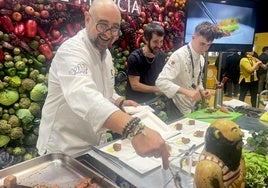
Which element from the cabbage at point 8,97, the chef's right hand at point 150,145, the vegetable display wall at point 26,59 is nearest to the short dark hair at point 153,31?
the vegetable display wall at point 26,59

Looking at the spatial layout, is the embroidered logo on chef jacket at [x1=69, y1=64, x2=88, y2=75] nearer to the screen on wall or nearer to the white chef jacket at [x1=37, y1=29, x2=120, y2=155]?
the white chef jacket at [x1=37, y1=29, x2=120, y2=155]

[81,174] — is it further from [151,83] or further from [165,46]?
[165,46]

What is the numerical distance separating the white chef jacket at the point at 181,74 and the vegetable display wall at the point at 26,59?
1084mm

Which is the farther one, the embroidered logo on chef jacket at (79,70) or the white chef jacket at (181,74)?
the white chef jacket at (181,74)

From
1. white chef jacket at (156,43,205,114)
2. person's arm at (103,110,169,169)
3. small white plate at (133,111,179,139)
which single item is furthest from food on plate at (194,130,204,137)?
white chef jacket at (156,43,205,114)

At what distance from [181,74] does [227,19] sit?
2.45 metres

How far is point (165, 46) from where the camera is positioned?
3.92 meters

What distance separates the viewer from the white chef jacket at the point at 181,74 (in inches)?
96.4

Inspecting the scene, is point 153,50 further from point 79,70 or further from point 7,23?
point 79,70

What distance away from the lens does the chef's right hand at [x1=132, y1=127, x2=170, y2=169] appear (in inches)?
35.1

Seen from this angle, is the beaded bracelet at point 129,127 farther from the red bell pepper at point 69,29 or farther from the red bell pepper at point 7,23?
the red bell pepper at point 69,29

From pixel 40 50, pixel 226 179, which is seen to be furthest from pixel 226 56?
pixel 226 179

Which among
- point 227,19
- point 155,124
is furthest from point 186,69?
point 227,19

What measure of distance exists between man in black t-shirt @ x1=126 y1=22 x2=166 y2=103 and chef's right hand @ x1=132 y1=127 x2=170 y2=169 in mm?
1896
